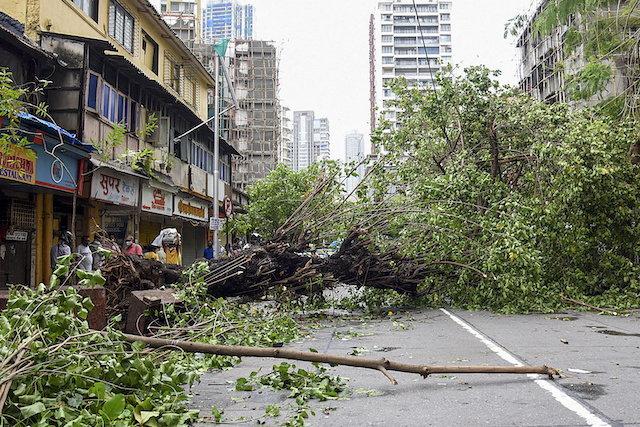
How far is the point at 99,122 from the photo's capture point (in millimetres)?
16594

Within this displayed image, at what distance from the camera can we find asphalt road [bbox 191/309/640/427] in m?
4.17

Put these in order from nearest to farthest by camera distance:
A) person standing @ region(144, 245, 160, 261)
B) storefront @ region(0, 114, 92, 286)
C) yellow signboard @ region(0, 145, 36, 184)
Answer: yellow signboard @ region(0, 145, 36, 184), storefront @ region(0, 114, 92, 286), person standing @ region(144, 245, 160, 261)

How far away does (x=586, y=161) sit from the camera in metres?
11.1

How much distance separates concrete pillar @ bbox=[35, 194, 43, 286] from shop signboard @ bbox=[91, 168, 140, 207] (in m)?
1.37

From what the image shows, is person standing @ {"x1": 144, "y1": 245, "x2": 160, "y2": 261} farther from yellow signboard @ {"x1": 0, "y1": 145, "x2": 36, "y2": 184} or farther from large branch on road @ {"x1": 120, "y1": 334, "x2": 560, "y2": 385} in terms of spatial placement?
large branch on road @ {"x1": 120, "y1": 334, "x2": 560, "y2": 385}

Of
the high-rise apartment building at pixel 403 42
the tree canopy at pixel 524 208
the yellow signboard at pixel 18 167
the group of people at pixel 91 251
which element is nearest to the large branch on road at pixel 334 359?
the tree canopy at pixel 524 208

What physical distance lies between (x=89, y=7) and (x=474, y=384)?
60.3 feet

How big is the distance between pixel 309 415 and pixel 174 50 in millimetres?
26589

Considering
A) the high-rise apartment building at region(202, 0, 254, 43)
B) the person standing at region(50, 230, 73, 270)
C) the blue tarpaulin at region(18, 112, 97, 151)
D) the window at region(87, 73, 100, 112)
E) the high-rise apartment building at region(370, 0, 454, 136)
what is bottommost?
the person standing at region(50, 230, 73, 270)

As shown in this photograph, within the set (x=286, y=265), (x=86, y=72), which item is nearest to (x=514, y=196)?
(x=286, y=265)

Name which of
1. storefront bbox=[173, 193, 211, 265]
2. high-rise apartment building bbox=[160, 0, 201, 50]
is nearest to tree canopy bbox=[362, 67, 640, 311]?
storefront bbox=[173, 193, 211, 265]

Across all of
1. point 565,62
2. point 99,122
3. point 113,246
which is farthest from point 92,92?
point 565,62

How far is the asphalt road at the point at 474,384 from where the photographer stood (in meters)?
4.17

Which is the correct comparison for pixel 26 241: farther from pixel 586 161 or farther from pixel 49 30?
pixel 586 161
